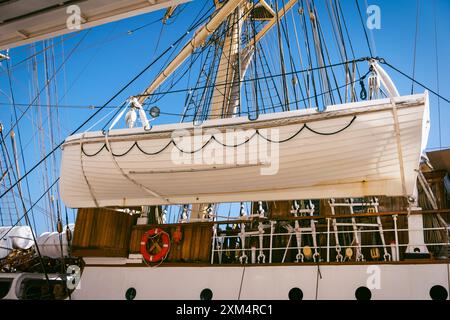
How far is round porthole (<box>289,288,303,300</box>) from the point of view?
577 cm

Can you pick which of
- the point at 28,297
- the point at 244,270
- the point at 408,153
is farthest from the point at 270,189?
the point at 28,297

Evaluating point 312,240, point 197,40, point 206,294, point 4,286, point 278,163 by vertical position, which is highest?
point 197,40

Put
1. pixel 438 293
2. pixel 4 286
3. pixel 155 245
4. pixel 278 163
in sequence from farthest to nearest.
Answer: pixel 4 286, pixel 155 245, pixel 278 163, pixel 438 293

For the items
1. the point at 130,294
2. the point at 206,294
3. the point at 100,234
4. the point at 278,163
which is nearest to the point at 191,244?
the point at 206,294

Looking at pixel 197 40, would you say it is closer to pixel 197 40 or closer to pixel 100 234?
pixel 197 40

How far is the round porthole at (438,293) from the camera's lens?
16.8 ft

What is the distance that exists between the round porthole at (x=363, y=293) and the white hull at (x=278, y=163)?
1327mm

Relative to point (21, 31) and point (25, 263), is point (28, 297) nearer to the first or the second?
→ point (25, 263)

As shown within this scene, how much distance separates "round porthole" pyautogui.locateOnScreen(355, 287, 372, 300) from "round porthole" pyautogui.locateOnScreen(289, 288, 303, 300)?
2.54 ft

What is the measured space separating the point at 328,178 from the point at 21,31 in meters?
3.98

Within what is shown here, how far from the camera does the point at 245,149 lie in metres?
5.46

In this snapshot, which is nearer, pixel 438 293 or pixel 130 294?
pixel 438 293

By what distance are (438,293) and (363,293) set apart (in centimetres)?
92

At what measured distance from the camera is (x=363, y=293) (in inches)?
216
